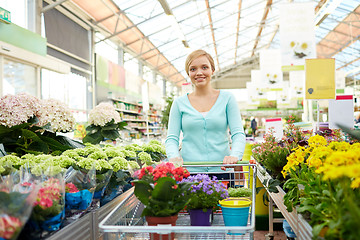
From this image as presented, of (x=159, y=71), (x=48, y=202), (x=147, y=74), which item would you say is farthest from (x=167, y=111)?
(x=159, y=71)

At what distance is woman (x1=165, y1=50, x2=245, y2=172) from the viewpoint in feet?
6.23

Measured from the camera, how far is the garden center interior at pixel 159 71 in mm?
1688

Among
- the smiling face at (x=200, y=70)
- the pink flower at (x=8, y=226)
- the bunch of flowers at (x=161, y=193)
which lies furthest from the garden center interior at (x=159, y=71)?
the smiling face at (x=200, y=70)

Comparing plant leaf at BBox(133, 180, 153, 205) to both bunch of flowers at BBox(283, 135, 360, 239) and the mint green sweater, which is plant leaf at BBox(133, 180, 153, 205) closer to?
bunch of flowers at BBox(283, 135, 360, 239)

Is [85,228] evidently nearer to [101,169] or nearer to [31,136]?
[101,169]

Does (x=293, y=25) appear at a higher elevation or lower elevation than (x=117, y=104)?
higher

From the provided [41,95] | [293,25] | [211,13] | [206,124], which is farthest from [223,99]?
[211,13]

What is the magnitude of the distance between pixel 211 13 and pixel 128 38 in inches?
160

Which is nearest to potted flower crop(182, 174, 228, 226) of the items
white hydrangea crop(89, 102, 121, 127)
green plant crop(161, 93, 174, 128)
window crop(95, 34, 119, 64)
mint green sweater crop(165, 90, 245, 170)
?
mint green sweater crop(165, 90, 245, 170)

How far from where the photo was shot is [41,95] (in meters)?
9.22

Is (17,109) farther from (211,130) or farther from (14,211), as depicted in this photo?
(14,211)

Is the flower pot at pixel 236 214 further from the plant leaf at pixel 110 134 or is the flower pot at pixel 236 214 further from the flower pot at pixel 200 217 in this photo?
the plant leaf at pixel 110 134

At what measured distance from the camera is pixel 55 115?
96.2 inches

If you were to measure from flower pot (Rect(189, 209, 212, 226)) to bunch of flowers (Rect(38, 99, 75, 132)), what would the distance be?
4.90ft
